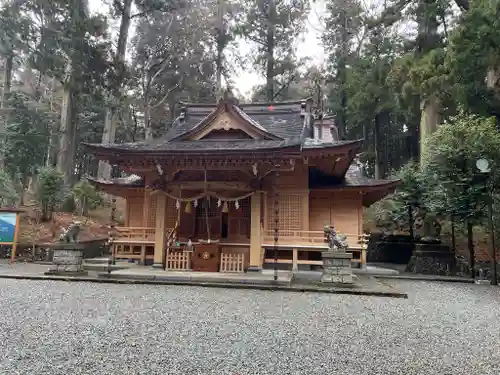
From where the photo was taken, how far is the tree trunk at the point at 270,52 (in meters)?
28.3

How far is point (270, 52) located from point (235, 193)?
2041 centimetres

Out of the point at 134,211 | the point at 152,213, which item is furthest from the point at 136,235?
the point at 134,211

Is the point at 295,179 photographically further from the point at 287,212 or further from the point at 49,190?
the point at 49,190

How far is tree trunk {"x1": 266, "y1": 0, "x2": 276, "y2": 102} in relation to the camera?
92.8ft

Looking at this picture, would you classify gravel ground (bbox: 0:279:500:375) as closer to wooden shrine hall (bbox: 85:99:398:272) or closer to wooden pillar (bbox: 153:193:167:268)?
wooden pillar (bbox: 153:193:167:268)

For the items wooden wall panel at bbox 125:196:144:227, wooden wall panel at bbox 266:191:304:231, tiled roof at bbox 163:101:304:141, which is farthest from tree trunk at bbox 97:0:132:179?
wooden wall panel at bbox 266:191:304:231

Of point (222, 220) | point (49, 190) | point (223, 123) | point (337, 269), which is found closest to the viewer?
point (337, 269)

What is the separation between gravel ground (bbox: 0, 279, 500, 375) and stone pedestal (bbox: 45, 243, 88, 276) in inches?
73.6

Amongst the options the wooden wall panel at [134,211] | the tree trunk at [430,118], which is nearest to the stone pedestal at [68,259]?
the wooden wall panel at [134,211]

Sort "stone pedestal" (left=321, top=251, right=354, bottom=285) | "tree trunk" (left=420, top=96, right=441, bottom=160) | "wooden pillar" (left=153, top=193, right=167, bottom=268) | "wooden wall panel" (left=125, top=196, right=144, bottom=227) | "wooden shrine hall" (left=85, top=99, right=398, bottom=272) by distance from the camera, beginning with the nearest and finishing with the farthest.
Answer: "stone pedestal" (left=321, top=251, right=354, bottom=285)
"wooden shrine hall" (left=85, top=99, right=398, bottom=272)
"wooden pillar" (left=153, top=193, right=167, bottom=268)
"wooden wall panel" (left=125, top=196, right=144, bottom=227)
"tree trunk" (left=420, top=96, right=441, bottom=160)

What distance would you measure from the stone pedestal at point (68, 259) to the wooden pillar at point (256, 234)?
4574mm

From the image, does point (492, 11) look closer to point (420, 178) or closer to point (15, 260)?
point (420, 178)

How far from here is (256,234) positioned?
1072cm

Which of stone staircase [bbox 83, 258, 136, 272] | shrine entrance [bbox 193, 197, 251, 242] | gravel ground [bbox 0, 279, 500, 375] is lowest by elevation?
gravel ground [bbox 0, 279, 500, 375]
